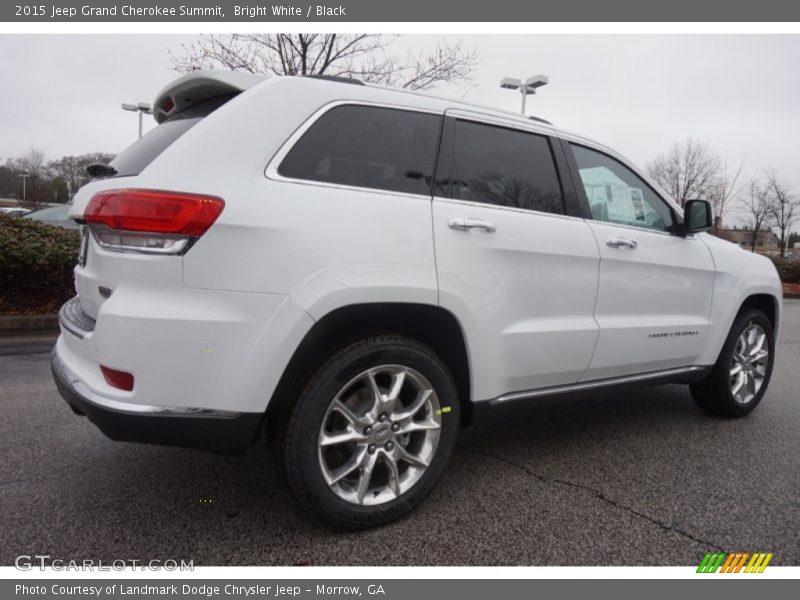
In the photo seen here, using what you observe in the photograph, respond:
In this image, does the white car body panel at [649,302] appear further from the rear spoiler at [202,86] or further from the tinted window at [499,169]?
the rear spoiler at [202,86]

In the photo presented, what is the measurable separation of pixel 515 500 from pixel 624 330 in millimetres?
1177

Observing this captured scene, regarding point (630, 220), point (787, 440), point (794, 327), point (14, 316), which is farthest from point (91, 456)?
point (794, 327)

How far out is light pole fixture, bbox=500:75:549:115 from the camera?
1554 cm

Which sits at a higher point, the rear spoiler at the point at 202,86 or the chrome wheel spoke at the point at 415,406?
the rear spoiler at the point at 202,86

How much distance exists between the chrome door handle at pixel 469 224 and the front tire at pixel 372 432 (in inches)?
21.2

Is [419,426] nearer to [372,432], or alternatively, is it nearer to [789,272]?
[372,432]

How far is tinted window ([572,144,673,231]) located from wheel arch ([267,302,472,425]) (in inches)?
49.5

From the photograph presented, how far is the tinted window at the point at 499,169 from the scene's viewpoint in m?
2.83

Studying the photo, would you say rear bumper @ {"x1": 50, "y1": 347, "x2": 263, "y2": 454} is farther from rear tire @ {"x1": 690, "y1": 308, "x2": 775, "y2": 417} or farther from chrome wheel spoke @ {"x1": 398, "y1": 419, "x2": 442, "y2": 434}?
rear tire @ {"x1": 690, "y1": 308, "x2": 775, "y2": 417}

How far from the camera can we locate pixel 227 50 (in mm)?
10391

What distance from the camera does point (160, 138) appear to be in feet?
8.38

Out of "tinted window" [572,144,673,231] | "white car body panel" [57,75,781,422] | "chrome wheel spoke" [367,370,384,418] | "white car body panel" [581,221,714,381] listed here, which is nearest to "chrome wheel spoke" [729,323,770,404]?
"white car body panel" [581,221,714,381]

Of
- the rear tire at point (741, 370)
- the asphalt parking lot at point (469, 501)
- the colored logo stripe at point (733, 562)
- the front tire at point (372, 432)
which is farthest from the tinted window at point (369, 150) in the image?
the rear tire at point (741, 370)

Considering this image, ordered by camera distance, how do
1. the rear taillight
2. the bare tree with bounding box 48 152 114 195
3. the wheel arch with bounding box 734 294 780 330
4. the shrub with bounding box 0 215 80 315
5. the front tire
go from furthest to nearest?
1. the bare tree with bounding box 48 152 114 195
2. the shrub with bounding box 0 215 80 315
3. the wheel arch with bounding box 734 294 780 330
4. the front tire
5. the rear taillight
